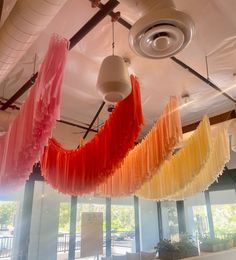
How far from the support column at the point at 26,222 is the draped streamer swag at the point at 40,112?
258 centimetres

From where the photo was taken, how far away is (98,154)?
7.54 ft

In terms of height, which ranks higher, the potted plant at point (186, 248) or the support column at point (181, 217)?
the support column at point (181, 217)

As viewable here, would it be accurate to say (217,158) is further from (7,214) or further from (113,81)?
(7,214)

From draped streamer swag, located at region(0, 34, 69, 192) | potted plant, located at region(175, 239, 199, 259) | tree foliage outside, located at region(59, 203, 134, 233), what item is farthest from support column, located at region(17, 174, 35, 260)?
draped streamer swag, located at region(0, 34, 69, 192)

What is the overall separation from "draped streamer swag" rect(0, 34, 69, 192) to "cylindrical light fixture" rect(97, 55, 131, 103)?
0.85ft

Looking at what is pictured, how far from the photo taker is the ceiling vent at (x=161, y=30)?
117 centimetres

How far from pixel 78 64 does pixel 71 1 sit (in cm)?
81

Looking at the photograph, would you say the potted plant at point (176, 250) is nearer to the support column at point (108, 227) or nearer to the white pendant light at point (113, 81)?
the support column at point (108, 227)

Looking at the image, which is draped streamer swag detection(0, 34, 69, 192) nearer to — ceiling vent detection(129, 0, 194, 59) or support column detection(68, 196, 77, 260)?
ceiling vent detection(129, 0, 194, 59)

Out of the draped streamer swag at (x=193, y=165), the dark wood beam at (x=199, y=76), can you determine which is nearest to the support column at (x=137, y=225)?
the draped streamer swag at (x=193, y=165)

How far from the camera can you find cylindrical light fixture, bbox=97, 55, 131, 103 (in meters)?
1.49

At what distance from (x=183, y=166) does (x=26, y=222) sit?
2644 millimetres

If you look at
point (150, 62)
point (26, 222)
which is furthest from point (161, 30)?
point (26, 222)

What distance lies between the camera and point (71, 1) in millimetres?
1956
